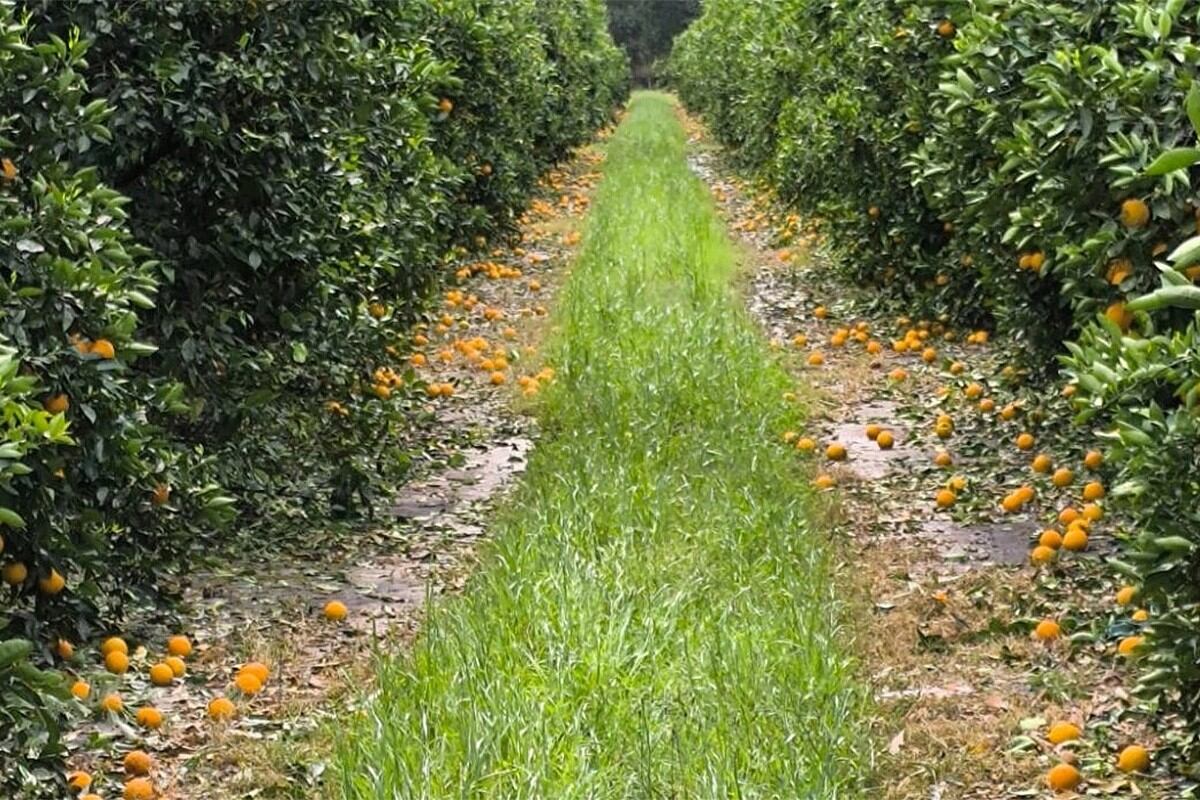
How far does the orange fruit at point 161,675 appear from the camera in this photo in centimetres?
384

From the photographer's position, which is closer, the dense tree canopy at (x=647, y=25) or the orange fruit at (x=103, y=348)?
the orange fruit at (x=103, y=348)

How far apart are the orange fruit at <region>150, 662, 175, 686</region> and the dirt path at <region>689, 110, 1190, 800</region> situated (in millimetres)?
1865

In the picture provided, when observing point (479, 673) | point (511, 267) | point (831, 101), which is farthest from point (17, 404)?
point (511, 267)

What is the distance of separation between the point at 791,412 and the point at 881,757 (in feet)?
10.8

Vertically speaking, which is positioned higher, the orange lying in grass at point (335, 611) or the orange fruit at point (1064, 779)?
the orange fruit at point (1064, 779)

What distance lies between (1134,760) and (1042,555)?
138 centimetres

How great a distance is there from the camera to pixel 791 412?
660 cm

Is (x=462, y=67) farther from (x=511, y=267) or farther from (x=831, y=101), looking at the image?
(x=831, y=101)

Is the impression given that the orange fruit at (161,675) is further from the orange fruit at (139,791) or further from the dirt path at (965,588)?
the dirt path at (965,588)

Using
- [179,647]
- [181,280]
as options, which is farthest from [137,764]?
[181,280]

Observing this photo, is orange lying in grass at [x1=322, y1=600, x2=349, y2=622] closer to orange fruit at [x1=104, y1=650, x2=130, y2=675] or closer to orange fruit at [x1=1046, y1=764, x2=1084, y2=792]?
orange fruit at [x1=104, y1=650, x2=130, y2=675]

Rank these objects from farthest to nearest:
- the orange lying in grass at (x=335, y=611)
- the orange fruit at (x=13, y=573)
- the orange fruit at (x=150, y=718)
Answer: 1. the orange lying in grass at (x=335, y=611)
2. the orange fruit at (x=150, y=718)
3. the orange fruit at (x=13, y=573)

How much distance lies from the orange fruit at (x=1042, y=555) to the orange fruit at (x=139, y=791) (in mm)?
2761

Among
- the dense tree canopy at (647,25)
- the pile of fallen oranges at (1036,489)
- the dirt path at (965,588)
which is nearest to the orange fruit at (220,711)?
the dirt path at (965,588)
